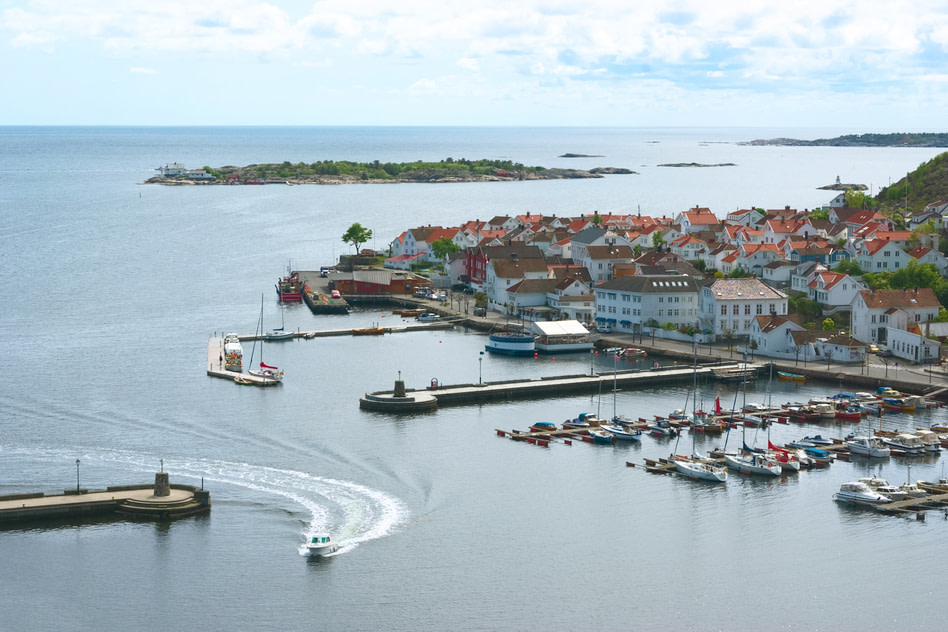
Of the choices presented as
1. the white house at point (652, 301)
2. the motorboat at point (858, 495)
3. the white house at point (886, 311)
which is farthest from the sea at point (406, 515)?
the white house at point (886, 311)

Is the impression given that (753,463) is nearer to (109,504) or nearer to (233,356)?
(109,504)

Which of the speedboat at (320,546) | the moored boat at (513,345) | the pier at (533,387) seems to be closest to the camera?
the speedboat at (320,546)

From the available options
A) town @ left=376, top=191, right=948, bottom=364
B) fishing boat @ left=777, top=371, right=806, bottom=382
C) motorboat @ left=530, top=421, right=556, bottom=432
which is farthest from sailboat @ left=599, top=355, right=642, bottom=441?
town @ left=376, top=191, right=948, bottom=364

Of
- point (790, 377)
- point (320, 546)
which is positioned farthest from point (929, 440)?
point (320, 546)

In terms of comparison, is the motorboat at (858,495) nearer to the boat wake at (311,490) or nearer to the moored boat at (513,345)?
the boat wake at (311,490)

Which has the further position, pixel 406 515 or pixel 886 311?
pixel 886 311
